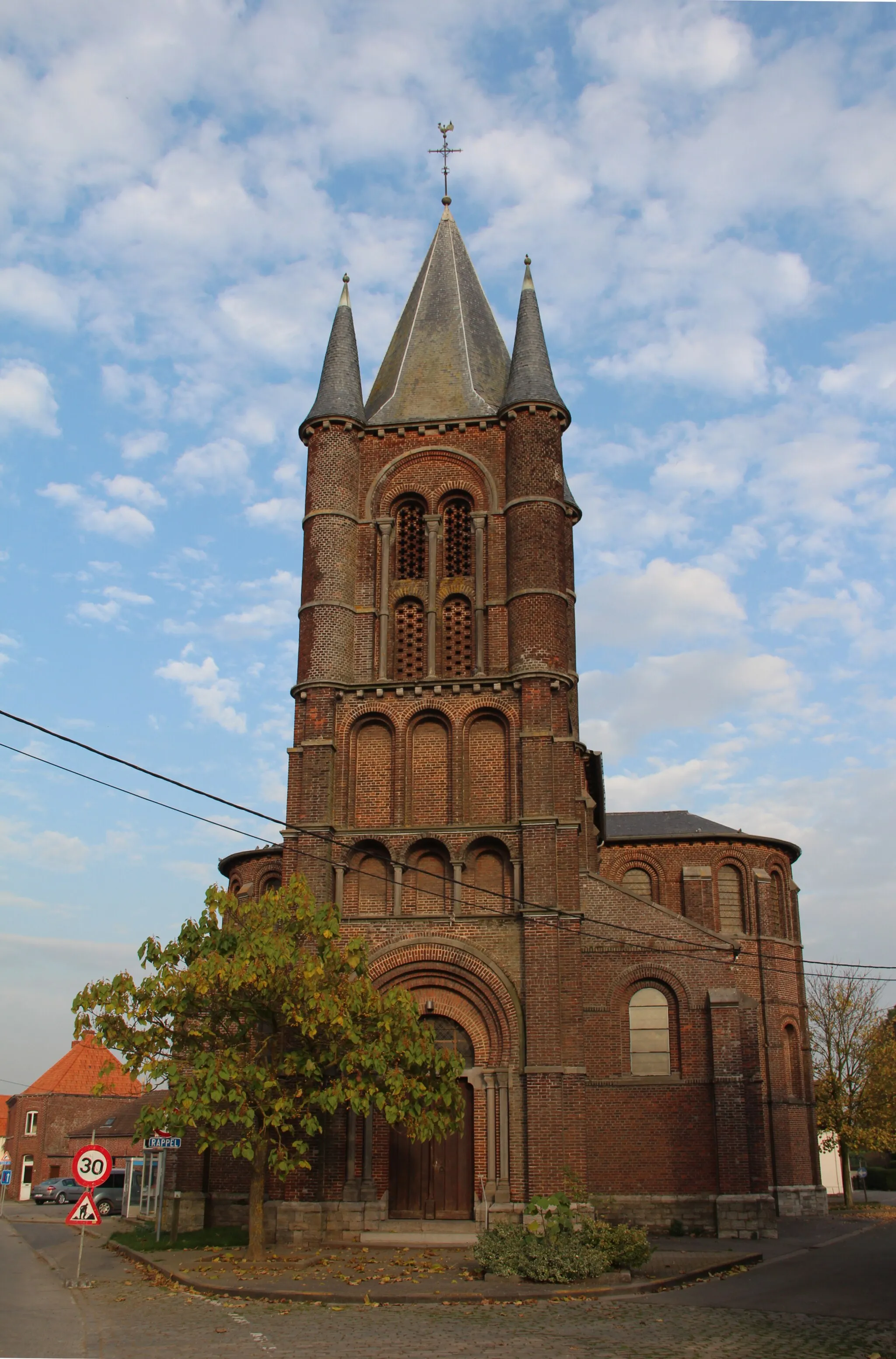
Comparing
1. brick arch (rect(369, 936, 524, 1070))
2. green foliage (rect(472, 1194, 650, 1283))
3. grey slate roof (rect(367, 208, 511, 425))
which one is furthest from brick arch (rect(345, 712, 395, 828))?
green foliage (rect(472, 1194, 650, 1283))

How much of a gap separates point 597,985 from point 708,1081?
3203mm

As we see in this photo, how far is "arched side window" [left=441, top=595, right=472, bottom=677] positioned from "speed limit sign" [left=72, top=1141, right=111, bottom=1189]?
13.8m

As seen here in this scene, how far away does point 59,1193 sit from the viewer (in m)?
52.8

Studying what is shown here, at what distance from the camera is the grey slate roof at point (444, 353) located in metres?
31.4

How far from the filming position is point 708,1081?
27062mm

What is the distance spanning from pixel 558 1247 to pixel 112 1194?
32.7 m

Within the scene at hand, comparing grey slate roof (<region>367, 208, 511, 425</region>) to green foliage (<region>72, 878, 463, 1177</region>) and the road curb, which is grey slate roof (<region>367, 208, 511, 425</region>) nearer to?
green foliage (<region>72, 878, 463, 1177</region>)

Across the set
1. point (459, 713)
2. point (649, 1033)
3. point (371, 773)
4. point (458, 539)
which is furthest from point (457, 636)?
point (649, 1033)

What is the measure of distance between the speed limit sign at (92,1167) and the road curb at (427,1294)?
6.83ft

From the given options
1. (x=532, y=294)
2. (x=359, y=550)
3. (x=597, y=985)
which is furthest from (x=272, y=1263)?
(x=532, y=294)

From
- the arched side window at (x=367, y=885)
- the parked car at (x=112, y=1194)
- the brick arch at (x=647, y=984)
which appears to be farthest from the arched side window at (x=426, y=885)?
the parked car at (x=112, y=1194)

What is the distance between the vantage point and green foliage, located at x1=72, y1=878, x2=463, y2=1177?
19.9 metres

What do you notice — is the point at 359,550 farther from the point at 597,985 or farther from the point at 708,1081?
the point at 708,1081

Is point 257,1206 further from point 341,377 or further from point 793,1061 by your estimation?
point 793,1061
